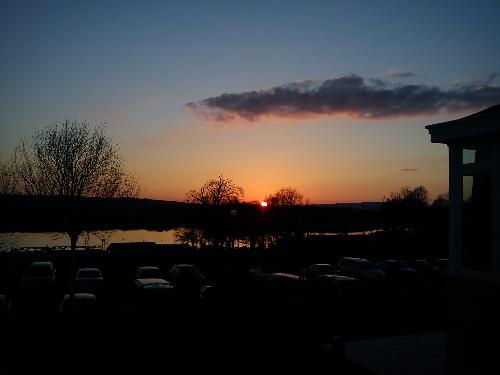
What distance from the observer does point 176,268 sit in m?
28.5

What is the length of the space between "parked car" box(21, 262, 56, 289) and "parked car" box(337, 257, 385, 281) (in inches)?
671

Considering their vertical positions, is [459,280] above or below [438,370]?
above

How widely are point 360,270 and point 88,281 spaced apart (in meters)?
15.6

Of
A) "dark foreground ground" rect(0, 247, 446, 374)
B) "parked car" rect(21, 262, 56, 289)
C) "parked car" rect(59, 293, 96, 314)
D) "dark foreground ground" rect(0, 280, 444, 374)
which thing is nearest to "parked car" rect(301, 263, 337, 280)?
"dark foreground ground" rect(0, 247, 446, 374)

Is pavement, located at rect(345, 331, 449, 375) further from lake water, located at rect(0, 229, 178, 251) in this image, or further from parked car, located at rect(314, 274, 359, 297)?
lake water, located at rect(0, 229, 178, 251)

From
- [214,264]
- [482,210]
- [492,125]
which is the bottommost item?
[214,264]

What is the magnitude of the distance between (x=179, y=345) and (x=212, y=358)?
121 cm

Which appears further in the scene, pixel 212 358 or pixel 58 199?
pixel 58 199

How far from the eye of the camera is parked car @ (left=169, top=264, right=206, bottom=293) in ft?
81.5

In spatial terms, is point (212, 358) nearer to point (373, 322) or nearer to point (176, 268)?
point (373, 322)

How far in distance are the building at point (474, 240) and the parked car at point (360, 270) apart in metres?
19.0

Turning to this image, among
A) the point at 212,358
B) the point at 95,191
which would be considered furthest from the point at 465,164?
the point at 95,191

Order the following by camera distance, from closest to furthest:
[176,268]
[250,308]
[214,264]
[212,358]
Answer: [212,358]
[250,308]
[176,268]
[214,264]

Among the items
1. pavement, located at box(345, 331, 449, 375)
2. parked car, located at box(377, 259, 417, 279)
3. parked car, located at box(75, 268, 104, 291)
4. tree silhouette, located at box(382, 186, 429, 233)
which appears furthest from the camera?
tree silhouette, located at box(382, 186, 429, 233)
